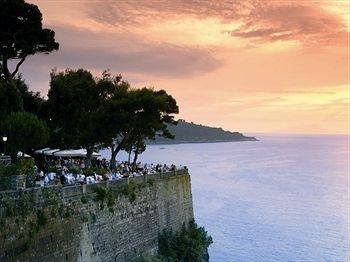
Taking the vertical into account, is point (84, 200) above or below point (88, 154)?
below

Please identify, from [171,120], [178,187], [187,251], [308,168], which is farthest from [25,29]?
[308,168]

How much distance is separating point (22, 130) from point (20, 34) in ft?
28.2

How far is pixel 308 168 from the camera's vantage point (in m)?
140

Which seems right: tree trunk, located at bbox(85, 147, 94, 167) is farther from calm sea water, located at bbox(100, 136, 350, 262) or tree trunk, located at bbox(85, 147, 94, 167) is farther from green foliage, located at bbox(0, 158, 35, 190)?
green foliage, located at bbox(0, 158, 35, 190)

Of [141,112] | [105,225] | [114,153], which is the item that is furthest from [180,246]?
[141,112]

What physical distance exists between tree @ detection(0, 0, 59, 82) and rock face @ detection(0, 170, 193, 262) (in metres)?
13.2

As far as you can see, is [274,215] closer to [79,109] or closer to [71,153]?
[79,109]

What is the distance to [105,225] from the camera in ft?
84.8

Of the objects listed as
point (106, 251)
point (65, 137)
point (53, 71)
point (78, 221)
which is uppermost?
point (53, 71)

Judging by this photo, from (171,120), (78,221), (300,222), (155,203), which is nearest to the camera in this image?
(78,221)

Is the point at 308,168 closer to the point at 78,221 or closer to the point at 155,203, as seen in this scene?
the point at 155,203

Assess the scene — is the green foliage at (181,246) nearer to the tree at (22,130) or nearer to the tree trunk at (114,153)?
the tree trunk at (114,153)

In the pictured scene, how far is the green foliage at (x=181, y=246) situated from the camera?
32.2m

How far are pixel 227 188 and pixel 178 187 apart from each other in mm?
58625
